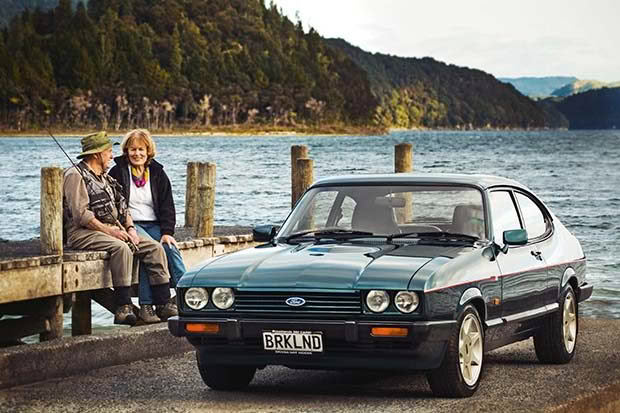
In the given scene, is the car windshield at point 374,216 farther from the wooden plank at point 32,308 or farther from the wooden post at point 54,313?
the wooden plank at point 32,308

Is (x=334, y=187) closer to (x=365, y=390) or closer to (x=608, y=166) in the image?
(x=365, y=390)

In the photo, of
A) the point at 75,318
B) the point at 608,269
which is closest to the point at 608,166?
the point at 608,269

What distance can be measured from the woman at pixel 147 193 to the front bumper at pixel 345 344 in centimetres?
314

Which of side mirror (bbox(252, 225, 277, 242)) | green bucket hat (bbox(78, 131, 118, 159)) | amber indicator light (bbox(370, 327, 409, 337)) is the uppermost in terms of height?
green bucket hat (bbox(78, 131, 118, 159))

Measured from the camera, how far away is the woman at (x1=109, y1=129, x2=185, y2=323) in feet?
36.9


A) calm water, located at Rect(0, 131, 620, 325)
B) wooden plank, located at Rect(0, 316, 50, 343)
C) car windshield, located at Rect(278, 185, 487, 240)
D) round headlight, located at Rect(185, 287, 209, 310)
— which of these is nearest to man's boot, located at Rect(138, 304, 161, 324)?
wooden plank, located at Rect(0, 316, 50, 343)

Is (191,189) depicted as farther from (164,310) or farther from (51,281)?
(51,281)

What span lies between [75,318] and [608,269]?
17.3m

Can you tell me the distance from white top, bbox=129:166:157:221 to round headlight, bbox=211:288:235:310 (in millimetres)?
3448

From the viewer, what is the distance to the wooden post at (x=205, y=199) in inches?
526

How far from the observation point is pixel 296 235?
9.17 meters

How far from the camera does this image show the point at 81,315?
11414 mm

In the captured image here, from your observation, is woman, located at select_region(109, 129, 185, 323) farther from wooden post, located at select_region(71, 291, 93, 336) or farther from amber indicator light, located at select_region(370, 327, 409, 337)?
amber indicator light, located at select_region(370, 327, 409, 337)

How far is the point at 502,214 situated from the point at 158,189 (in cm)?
336
